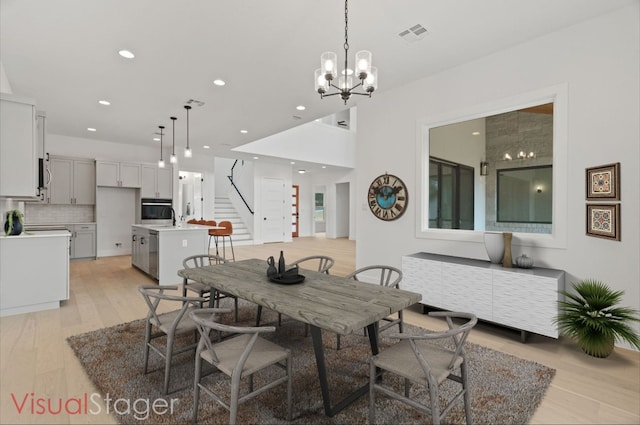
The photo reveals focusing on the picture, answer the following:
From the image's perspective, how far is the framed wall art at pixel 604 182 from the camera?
2.72 m

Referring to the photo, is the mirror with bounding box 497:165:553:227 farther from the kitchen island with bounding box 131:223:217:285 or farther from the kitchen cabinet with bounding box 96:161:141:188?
the kitchen cabinet with bounding box 96:161:141:188

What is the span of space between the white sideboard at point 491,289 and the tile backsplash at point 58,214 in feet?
24.6

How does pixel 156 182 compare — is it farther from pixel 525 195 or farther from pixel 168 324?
pixel 525 195

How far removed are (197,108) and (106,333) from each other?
3.73m

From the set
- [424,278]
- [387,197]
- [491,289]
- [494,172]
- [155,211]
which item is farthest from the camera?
[155,211]

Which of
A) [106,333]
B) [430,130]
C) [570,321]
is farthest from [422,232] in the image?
[106,333]

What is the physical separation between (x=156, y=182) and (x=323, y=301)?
740cm

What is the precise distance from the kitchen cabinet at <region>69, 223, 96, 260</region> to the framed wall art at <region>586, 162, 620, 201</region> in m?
8.81

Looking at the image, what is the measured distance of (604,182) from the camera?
280cm

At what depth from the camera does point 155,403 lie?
6.41 feet

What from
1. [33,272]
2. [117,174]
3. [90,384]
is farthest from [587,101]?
[117,174]

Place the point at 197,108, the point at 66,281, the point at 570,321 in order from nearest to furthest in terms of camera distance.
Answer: the point at 570,321, the point at 66,281, the point at 197,108

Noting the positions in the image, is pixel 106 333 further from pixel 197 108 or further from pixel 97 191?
pixel 97 191

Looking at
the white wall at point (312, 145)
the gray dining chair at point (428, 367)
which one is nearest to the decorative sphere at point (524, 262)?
the gray dining chair at point (428, 367)
